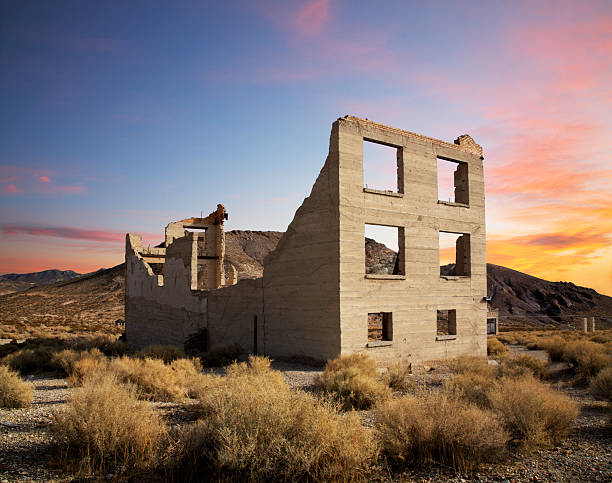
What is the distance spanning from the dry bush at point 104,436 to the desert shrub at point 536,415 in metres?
5.32

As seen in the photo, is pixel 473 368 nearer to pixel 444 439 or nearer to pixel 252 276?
pixel 444 439

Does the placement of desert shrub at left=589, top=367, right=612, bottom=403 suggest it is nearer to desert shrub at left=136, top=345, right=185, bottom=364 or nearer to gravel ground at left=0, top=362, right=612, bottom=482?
gravel ground at left=0, top=362, right=612, bottom=482

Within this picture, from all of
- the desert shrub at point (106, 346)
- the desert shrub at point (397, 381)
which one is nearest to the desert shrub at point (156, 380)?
the desert shrub at point (397, 381)

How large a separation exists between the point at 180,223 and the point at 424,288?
14435mm

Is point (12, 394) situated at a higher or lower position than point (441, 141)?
lower

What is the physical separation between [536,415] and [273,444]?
4.31 metres

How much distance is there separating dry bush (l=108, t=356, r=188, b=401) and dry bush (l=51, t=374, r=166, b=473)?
9.57 feet

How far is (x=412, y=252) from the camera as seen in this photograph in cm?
1636

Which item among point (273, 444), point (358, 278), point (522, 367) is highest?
point (358, 278)

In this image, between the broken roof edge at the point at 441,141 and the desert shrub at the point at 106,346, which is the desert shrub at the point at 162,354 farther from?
the broken roof edge at the point at 441,141

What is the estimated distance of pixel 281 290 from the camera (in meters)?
16.5

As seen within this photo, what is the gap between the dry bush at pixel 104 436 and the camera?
5805mm

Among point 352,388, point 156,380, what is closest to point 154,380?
point 156,380

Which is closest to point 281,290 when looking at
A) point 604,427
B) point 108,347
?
point 108,347
